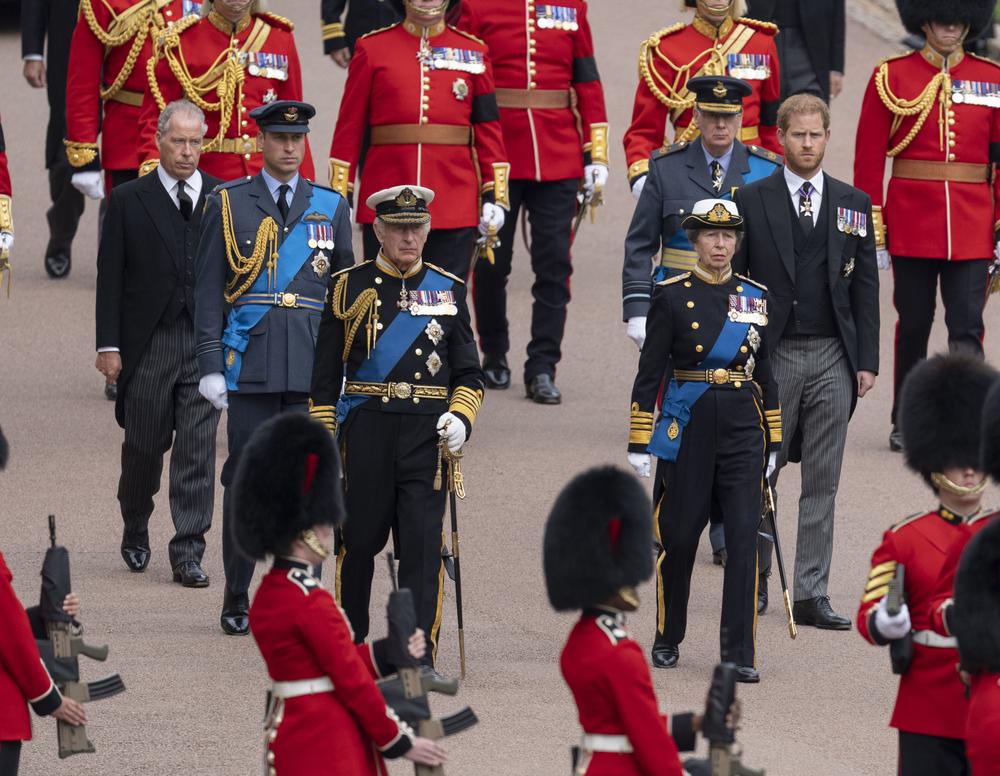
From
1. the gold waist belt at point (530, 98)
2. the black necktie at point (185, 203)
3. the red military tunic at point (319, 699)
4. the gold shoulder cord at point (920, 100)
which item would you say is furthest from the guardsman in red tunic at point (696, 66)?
the red military tunic at point (319, 699)

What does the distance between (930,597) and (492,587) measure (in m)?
3.26

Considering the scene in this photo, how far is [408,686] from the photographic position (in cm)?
573

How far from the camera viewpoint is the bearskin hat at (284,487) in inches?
230

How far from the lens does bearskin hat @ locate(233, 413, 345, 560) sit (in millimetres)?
5832

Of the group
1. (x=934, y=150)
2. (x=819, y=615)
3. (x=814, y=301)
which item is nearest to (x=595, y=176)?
(x=934, y=150)

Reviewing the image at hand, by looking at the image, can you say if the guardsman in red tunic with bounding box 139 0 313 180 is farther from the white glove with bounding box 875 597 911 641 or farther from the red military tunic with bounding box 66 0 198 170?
the white glove with bounding box 875 597 911 641

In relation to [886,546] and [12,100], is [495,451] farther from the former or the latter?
[12,100]

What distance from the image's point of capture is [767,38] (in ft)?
33.8

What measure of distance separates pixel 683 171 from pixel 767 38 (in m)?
1.26

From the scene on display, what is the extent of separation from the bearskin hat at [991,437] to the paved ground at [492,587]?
5.36 ft

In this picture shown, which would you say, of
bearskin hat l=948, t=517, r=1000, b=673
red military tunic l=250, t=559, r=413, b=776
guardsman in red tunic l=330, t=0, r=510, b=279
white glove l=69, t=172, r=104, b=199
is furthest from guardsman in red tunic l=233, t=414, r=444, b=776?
white glove l=69, t=172, r=104, b=199

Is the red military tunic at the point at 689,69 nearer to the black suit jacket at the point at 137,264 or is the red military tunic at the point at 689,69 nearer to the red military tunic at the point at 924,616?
the black suit jacket at the point at 137,264

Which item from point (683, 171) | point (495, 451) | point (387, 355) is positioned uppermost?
point (683, 171)

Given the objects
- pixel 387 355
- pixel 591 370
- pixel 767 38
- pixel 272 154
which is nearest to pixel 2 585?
pixel 387 355
